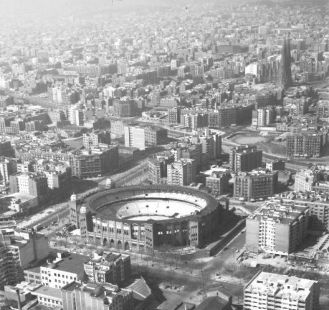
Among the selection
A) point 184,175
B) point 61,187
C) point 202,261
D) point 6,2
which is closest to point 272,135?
point 184,175

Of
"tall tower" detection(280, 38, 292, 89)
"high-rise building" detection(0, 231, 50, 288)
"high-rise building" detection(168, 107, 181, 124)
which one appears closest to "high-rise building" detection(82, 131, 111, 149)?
"high-rise building" detection(168, 107, 181, 124)

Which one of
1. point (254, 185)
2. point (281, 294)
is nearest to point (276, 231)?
point (281, 294)

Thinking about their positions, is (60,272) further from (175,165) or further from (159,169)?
(159,169)

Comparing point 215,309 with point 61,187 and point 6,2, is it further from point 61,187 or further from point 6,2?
point 6,2

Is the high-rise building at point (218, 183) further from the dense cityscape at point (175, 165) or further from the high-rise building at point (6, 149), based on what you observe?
the high-rise building at point (6, 149)

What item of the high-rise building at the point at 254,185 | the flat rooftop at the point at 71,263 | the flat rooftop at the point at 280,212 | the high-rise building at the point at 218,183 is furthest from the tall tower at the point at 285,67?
the flat rooftop at the point at 71,263
